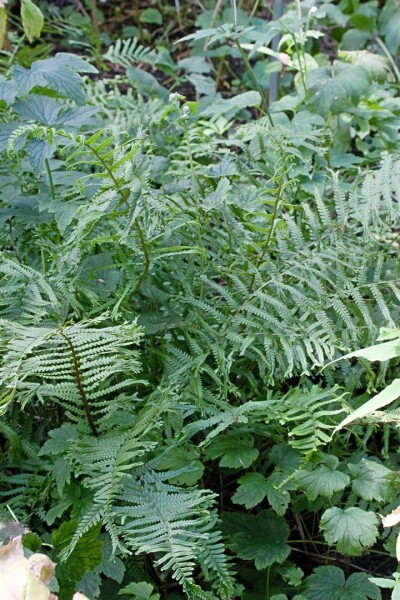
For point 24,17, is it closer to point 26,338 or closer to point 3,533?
point 26,338

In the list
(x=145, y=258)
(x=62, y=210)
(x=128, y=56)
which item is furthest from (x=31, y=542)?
(x=128, y=56)

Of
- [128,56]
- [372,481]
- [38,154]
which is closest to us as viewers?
[372,481]

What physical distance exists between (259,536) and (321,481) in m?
0.19

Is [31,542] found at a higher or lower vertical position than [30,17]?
lower

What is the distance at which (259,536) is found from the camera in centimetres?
147

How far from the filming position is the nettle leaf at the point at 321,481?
134cm

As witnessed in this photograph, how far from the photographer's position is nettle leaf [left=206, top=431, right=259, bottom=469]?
1.42 meters

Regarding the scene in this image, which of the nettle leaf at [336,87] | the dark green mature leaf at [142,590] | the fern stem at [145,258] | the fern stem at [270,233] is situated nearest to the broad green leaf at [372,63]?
the nettle leaf at [336,87]

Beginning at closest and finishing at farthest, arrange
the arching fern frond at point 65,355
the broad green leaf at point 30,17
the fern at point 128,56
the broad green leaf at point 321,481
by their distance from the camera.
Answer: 1. the arching fern frond at point 65,355
2. the broad green leaf at point 321,481
3. the broad green leaf at point 30,17
4. the fern at point 128,56

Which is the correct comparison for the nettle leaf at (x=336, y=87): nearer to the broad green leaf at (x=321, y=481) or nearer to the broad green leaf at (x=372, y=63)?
the broad green leaf at (x=372, y=63)

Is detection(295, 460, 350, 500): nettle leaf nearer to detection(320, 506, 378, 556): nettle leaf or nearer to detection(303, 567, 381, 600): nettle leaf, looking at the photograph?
detection(320, 506, 378, 556): nettle leaf

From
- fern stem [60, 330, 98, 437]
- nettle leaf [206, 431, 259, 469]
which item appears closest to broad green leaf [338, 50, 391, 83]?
nettle leaf [206, 431, 259, 469]

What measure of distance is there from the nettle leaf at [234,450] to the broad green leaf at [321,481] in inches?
3.8

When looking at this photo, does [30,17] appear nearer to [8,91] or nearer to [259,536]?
[8,91]
